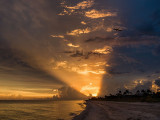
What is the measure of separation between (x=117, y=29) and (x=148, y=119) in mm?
16870

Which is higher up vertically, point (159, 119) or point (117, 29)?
point (117, 29)

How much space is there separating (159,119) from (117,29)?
17.1m

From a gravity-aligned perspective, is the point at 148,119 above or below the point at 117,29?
below

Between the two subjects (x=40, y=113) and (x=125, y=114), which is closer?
(x=125, y=114)

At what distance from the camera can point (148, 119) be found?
1803cm

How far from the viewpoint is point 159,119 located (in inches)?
682

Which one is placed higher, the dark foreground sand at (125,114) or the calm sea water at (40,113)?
the dark foreground sand at (125,114)

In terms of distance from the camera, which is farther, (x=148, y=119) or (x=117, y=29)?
(x=117, y=29)

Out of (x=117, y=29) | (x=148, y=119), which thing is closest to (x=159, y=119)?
(x=148, y=119)

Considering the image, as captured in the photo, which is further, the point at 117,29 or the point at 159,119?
the point at 117,29

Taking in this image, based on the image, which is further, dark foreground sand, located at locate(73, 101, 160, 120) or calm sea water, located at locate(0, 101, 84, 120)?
calm sea water, located at locate(0, 101, 84, 120)

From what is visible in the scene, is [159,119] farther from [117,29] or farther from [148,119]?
[117,29]

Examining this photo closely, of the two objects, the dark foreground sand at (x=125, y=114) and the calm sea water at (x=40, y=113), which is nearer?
the dark foreground sand at (x=125, y=114)

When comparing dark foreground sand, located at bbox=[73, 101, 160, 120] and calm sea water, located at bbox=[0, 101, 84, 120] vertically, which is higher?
dark foreground sand, located at bbox=[73, 101, 160, 120]
